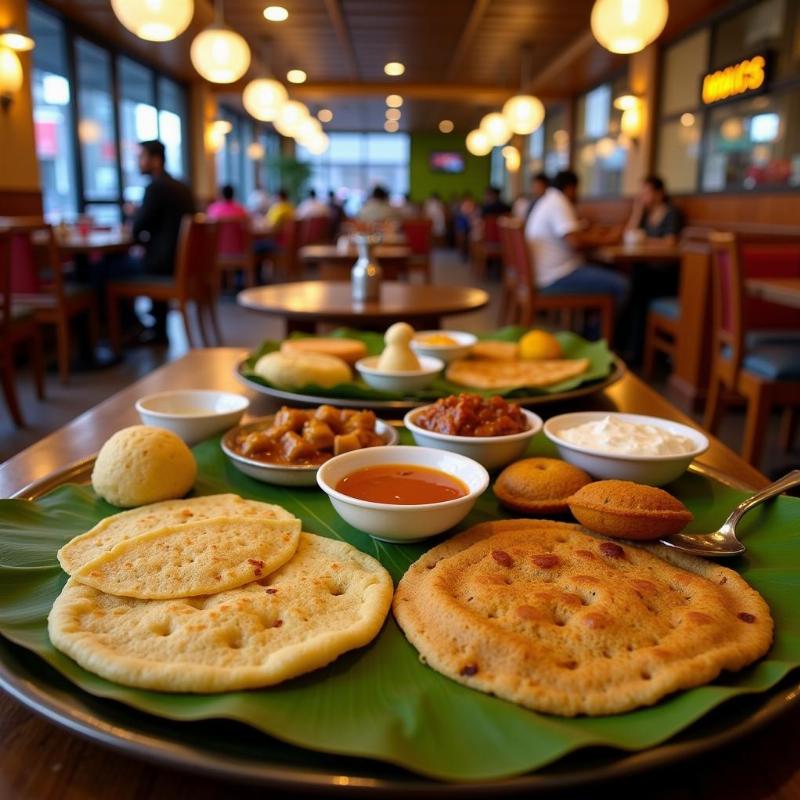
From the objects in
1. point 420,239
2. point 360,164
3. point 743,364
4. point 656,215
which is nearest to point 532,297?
point 656,215

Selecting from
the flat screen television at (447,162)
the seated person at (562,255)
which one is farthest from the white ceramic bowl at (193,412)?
the flat screen television at (447,162)

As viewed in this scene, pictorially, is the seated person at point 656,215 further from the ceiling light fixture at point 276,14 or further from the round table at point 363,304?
the ceiling light fixture at point 276,14

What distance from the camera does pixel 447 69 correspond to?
11750 mm

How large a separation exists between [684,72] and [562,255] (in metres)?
4.42

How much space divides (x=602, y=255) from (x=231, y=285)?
680 cm

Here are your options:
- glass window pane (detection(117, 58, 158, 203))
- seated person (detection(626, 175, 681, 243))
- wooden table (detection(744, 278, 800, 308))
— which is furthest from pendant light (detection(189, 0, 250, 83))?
glass window pane (detection(117, 58, 158, 203))

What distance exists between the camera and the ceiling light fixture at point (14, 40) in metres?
6.11

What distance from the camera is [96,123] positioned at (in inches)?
351

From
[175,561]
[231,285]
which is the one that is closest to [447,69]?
[231,285]

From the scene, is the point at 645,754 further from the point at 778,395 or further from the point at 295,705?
the point at 778,395

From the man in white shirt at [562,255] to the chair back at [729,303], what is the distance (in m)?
2.11

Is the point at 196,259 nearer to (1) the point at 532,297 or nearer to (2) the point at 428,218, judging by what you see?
(1) the point at 532,297

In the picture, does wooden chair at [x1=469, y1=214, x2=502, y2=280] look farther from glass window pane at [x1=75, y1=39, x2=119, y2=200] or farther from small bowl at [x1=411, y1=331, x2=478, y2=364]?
A: small bowl at [x1=411, y1=331, x2=478, y2=364]

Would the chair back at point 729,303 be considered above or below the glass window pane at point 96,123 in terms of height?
below
